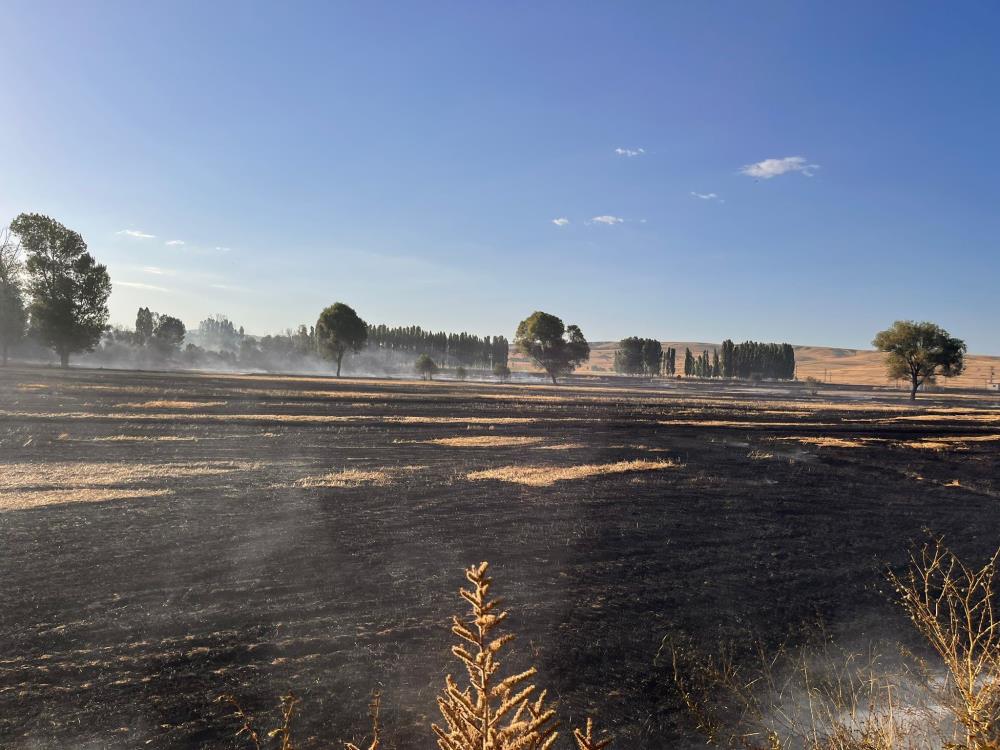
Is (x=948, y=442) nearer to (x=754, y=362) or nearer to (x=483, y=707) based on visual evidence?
(x=483, y=707)

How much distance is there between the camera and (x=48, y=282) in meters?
66.1

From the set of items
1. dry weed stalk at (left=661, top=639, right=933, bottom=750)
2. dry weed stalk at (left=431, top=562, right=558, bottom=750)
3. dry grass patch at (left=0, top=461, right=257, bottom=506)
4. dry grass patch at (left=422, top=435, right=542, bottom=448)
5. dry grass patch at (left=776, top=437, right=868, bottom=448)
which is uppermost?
dry weed stalk at (left=431, top=562, right=558, bottom=750)

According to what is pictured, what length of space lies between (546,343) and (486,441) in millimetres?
71446

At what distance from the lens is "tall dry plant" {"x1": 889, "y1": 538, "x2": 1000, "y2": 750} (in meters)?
3.58

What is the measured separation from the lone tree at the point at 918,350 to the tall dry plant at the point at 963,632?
6659cm

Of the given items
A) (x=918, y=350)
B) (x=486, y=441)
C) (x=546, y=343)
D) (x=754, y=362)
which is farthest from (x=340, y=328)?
(x=754, y=362)

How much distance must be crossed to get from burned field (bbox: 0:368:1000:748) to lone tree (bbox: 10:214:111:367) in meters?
50.6

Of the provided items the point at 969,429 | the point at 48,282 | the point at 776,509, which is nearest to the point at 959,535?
the point at 776,509

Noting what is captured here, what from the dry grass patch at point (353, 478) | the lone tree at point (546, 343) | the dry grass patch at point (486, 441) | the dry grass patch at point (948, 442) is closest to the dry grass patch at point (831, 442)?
the dry grass patch at point (948, 442)

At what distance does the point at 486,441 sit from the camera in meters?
26.2

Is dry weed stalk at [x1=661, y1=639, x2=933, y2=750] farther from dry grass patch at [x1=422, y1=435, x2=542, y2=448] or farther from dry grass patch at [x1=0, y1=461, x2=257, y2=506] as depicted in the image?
dry grass patch at [x1=422, y1=435, x2=542, y2=448]

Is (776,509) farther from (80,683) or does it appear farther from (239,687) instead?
(80,683)

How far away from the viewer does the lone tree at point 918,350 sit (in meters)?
66.8

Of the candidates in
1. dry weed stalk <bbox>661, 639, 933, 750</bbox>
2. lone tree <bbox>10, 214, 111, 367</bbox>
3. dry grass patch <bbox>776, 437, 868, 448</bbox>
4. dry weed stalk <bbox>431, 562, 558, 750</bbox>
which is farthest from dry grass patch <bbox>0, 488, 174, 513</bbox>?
lone tree <bbox>10, 214, 111, 367</bbox>
